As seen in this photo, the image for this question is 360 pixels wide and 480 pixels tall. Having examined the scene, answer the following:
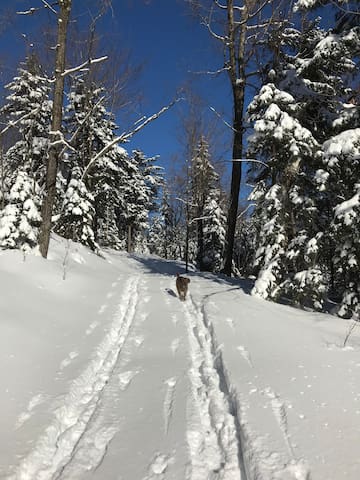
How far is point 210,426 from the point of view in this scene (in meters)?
3.99

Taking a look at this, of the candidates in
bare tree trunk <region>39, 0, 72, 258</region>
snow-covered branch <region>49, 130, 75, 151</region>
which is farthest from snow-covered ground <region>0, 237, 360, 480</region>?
snow-covered branch <region>49, 130, 75, 151</region>

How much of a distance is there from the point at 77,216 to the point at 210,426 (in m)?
19.0

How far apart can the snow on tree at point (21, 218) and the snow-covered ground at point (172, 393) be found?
3.89 metres

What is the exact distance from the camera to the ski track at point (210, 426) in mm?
3297

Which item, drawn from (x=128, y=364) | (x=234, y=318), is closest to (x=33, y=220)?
(x=234, y=318)

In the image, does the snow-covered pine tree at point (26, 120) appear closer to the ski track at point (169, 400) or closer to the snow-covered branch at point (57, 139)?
the snow-covered branch at point (57, 139)

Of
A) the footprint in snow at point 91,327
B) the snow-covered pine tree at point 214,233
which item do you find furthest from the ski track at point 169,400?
the snow-covered pine tree at point 214,233

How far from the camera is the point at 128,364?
5.73 meters

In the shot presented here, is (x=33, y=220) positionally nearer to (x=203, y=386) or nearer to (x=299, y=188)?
(x=299, y=188)

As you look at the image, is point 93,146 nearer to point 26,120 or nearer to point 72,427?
point 26,120

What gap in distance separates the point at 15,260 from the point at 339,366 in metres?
8.61

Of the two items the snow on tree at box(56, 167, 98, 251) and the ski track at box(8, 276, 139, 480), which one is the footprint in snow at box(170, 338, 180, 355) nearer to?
the ski track at box(8, 276, 139, 480)

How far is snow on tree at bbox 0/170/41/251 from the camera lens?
12.5 m

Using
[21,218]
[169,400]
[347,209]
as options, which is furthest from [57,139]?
[169,400]
